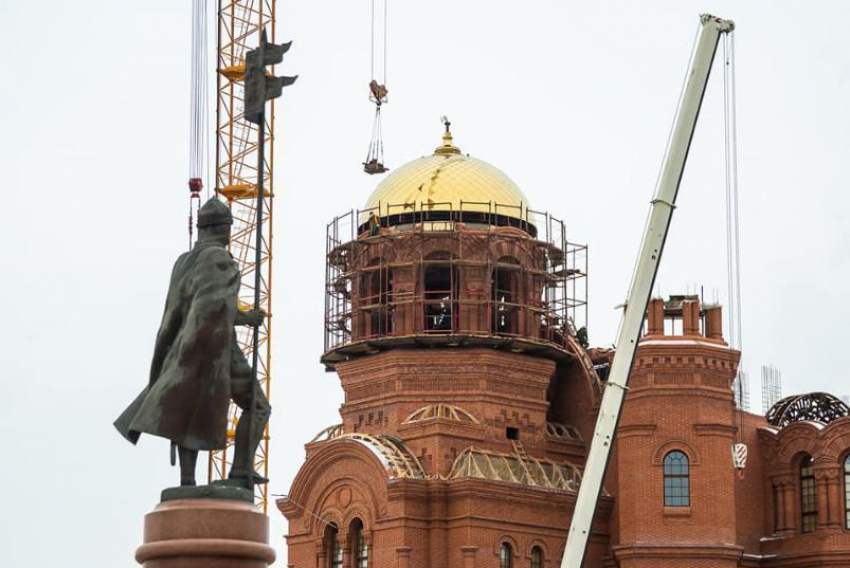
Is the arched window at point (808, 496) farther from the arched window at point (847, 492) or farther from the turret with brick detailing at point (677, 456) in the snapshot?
the turret with brick detailing at point (677, 456)

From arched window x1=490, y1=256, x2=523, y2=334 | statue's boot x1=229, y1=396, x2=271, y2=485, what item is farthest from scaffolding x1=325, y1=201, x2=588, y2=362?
statue's boot x1=229, y1=396, x2=271, y2=485

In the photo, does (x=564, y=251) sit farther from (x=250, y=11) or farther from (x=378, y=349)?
(x=250, y=11)

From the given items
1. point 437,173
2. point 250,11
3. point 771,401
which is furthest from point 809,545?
point 250,11

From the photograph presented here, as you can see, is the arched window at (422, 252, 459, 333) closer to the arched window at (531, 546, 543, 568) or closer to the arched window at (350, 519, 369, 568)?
the arched window at (350, 519, 369, 568)

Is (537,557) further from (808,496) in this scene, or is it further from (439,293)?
(808,496)

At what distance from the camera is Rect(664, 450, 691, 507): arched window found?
201 ft

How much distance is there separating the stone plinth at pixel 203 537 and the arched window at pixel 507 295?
3901 centimetres

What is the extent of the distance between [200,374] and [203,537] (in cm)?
210

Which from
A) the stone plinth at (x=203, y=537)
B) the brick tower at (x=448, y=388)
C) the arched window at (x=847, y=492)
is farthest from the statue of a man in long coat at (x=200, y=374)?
the arched window at (x=847, y=492)

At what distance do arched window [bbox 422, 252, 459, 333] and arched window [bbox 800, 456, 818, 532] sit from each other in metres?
12.0

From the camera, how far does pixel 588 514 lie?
48.7 m

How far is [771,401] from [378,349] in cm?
1421

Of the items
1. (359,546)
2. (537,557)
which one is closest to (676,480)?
(537,557)

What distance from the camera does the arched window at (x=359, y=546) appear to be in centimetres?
6119
